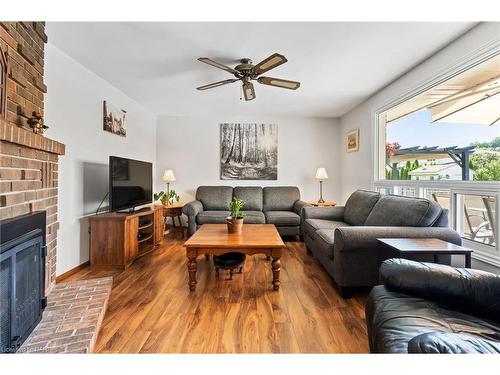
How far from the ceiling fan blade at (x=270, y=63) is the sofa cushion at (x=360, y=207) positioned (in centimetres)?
196

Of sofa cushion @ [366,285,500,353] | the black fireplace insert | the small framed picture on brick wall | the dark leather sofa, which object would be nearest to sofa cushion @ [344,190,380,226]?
the dark leather sofa

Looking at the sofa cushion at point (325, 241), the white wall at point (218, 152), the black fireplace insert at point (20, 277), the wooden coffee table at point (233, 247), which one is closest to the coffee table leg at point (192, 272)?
the wooden coffee table at point (233, 247)

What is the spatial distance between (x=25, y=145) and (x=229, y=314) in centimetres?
177

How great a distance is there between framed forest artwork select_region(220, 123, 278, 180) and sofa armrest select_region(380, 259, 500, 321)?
12.2 feet

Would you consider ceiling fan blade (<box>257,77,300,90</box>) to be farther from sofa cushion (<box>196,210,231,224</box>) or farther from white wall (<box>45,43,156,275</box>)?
sofa cushion (<box>196,210,231,224</box>)

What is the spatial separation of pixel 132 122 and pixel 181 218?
1.98 m

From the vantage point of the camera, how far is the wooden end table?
5.34 feet

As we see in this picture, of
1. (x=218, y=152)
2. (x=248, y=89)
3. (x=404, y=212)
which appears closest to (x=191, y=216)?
(x=218, y=152)

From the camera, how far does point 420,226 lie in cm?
216

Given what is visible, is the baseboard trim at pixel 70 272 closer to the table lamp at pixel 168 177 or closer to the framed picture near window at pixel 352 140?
the table lamp at pixel 168 177

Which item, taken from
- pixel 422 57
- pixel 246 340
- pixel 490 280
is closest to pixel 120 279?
pixel 246 340

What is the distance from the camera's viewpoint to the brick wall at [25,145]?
135cm
